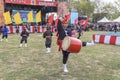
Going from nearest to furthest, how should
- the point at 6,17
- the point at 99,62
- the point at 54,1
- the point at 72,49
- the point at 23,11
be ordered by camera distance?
the point at 72,49, the point at 99,62, the point at 6,17, the point at 23,11, the point at 54,1

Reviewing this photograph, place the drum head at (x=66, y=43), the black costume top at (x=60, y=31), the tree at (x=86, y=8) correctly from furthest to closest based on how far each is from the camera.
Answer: the tree at (x=86, y=8) < the black costume top at (x=60, y=31) < the drum head at (x=66, y=43)

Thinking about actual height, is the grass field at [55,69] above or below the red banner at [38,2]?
above

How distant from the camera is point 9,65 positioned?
10.5 metres

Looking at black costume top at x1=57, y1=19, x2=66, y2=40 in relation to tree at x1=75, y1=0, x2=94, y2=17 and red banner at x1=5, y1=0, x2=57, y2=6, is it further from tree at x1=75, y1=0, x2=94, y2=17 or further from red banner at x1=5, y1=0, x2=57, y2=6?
tree at x1=75, y1=0, x2=94, y2=17

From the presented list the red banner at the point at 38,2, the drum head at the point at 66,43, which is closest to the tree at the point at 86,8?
the red banner at the point at 38,2

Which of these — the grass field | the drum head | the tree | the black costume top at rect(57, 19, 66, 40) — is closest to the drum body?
the drum head

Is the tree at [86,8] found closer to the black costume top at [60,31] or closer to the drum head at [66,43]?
the black costume top at [60,31]

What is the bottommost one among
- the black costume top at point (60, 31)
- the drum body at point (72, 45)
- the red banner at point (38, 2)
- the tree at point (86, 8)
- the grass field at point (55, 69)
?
the tree at point (86, 8)

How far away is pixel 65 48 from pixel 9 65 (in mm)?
2687

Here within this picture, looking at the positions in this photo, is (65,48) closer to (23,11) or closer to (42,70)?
(42,70)

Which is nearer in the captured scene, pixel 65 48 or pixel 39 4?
pixel 65 48

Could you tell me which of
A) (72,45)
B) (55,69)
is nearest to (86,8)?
(55,69)

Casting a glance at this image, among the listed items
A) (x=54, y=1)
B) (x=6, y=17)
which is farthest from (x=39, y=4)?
(x=6, y=17)

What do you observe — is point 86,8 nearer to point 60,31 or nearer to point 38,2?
point 38,2
